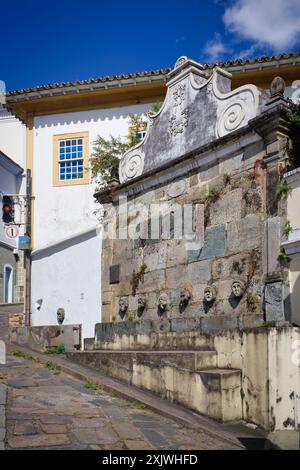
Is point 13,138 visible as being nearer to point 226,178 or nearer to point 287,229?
point 226,178

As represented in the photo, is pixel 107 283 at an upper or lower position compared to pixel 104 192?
lower

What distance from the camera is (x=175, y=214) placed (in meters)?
9.61

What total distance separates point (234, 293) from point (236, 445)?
8.36 ft

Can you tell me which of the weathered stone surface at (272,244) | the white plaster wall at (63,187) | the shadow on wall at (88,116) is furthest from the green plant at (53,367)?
the shadow on wall at (88,116)

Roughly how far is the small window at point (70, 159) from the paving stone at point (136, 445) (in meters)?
12.4

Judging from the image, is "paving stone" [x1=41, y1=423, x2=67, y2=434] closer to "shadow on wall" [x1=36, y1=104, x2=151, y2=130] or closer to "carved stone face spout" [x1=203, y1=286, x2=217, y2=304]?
"carved stone face spout" [x1=203, y1=286, x2=217, y2=304]

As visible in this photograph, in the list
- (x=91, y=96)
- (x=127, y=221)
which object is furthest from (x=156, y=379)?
(x=91, y=96)

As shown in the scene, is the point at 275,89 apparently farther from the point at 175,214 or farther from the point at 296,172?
the point at 175,214

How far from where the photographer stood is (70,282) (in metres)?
12.7

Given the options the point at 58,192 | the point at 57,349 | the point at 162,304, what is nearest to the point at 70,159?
the point at 58,192

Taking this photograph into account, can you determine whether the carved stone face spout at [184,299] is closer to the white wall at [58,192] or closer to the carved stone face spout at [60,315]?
the carved stone face spout at [60,315]

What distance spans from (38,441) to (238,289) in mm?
3609

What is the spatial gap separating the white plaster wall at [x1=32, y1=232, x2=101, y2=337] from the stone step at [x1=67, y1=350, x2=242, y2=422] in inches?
118

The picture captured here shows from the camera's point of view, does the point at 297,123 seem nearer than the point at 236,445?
No
